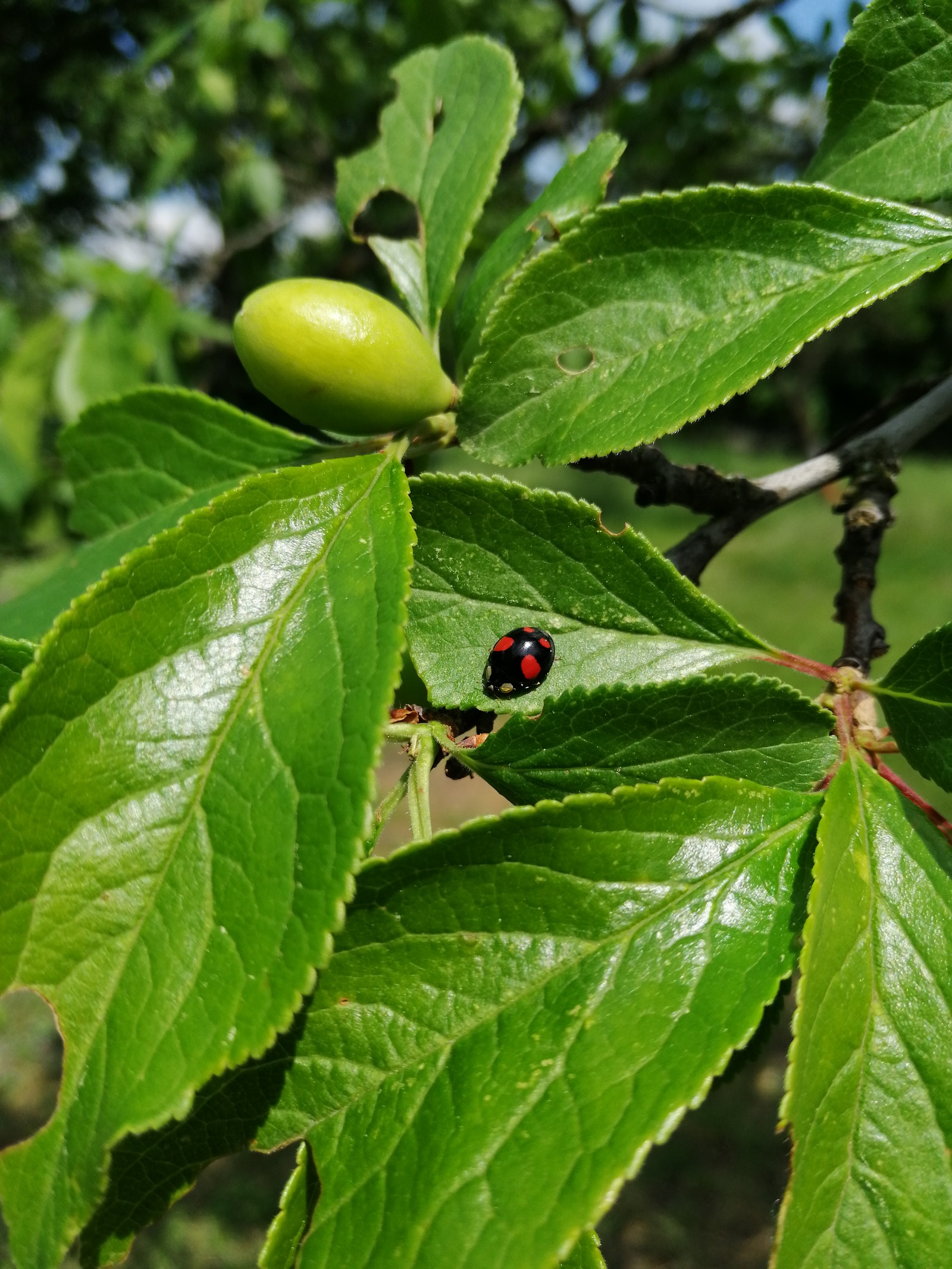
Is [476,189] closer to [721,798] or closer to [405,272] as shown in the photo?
[405,272]

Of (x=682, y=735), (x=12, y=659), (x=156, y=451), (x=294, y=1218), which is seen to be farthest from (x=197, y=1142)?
(x=156, y=451)

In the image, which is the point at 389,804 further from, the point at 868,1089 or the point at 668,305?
the point at 668,305

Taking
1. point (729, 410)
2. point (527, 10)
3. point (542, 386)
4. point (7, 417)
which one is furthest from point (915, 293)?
point (542, 386)

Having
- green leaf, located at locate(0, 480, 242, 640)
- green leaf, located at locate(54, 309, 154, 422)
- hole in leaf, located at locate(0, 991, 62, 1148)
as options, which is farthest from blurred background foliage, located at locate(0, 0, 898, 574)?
hole in leaf, located at locate(0, 991, 62, 1148)

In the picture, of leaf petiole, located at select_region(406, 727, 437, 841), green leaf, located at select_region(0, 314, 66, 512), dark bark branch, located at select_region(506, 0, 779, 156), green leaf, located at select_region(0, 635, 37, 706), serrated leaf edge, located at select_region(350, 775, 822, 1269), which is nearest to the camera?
serrated leaf edge, located at select_region(350, 775, 822, 1269)

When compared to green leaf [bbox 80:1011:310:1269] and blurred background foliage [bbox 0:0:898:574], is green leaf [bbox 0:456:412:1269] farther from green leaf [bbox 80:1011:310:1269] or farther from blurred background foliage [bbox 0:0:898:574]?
blurred background foliage [bbox 0:0:898:574]

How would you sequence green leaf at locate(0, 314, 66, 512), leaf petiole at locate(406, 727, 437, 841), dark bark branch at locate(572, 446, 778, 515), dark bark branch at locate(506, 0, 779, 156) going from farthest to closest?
green leaf at locate(0, 314, 66, 512)
dark bark branch at locate(506, 0, 779, 156)
dark bark branch at locate(572, 446, 778, 515)
leaf petiole at locate(406, 727, 437, 841)
